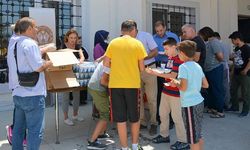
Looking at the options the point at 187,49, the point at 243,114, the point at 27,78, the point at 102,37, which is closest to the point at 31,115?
the point at 27,78

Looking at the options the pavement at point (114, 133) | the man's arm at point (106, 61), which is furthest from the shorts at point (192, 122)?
the man's arm at point (106, 61)

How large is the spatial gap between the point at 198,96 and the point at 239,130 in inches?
88.2

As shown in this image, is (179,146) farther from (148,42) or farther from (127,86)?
(148,42)

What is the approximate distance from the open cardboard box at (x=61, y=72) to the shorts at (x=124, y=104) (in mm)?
717

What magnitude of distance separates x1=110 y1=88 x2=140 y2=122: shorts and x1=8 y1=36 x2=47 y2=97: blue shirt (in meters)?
0.96

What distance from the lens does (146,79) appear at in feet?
17.5

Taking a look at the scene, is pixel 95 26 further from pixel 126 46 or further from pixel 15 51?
pixel 15 51

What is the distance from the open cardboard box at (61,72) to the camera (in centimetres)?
452

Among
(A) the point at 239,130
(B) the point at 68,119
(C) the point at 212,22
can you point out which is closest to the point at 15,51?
(B) the point at 68,119

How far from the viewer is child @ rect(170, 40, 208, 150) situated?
3777 millimetres

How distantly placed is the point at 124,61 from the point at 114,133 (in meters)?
1.59

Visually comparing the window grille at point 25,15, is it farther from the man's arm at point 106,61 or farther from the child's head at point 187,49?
the child's head at point 187,49

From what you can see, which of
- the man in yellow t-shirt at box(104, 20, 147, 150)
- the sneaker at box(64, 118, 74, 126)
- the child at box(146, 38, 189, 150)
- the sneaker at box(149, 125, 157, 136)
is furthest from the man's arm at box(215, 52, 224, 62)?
the sneaker at box(64, 118, 74, 126)

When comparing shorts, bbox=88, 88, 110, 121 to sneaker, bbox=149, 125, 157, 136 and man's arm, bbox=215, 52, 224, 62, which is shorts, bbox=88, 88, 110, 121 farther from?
man's arm, bbox=215, 52, 224, 62
